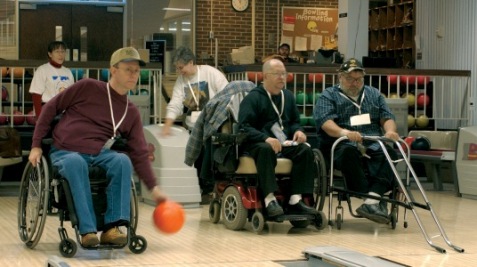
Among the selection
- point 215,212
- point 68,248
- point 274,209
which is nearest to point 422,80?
point 215,212

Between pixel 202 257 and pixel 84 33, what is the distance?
998cm

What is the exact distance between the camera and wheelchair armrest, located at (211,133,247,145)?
6672mm

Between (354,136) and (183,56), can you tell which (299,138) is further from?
(183,56)

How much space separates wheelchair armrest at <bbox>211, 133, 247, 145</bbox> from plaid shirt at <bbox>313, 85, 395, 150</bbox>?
2.41 feet

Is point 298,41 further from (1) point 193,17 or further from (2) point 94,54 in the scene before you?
(2) point 94,54

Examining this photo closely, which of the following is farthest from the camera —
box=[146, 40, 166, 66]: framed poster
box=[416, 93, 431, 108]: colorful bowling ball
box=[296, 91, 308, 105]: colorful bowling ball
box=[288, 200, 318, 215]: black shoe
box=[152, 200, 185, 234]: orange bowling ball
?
box=[146, 40, 166, 66]: framed poster

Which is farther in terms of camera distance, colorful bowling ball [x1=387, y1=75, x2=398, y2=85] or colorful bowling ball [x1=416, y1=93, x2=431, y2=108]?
colorful bowling ball [x1=416, y1=93, x2=431, y2=108]

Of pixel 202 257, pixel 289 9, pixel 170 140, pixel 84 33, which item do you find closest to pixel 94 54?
pixel 84 33

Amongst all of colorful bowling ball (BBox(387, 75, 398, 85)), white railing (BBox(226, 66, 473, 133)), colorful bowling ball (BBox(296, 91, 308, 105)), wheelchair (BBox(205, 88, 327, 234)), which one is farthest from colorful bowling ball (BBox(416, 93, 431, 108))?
wheelchair (BBox(205, 88, 327, 234))

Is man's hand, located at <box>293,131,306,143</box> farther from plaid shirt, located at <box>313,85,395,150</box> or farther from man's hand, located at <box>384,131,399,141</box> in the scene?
man's hand, located at <box>384,131,399,141</box>

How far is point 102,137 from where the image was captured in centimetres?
570

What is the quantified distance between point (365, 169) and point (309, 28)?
11801mm

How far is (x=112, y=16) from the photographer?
601 inches

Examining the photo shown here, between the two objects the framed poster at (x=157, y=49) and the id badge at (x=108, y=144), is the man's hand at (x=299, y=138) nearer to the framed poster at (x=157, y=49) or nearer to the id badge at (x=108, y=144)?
the id badge at (x=108, y=144)
